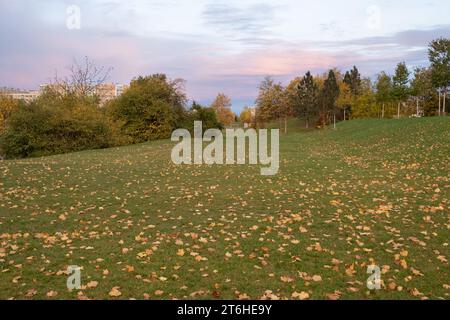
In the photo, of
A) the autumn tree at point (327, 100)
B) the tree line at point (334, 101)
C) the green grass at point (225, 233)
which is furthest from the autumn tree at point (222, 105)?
the green grass at point (225, 233)

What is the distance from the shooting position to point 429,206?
9.61 metres

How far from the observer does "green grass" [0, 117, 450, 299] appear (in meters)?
5.44

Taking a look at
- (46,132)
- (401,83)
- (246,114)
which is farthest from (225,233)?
(246,114)

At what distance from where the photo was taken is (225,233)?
25.2 feet

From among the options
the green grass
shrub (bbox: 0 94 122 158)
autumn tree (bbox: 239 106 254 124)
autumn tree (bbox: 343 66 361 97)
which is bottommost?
the green grass

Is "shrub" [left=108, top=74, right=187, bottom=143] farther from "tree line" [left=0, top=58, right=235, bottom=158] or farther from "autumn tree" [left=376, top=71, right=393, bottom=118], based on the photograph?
"autumn tree" [left=376, top=71, right=393, bottom=118]

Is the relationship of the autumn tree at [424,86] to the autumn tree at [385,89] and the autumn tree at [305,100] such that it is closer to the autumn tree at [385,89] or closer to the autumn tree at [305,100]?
the autumn tree at [385,89]

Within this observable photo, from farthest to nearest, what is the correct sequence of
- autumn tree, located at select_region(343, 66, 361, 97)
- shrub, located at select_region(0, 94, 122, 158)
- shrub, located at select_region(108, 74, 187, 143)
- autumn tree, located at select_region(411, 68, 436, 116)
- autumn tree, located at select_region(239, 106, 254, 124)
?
autumn tree, located at select_region(239, 106, 254, 124)
autumn tree, located at select_region(343, 66, 361, 97)
autumn tree, located at select_region(411, 68, 436, 116)
shrub, located at select_region(108, 74, 187, 143)
shrub, located at select_region(0, 94, 122, 158)

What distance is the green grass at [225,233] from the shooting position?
17.8 feet

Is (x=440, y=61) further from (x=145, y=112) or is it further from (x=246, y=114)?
(x=246, y=114)

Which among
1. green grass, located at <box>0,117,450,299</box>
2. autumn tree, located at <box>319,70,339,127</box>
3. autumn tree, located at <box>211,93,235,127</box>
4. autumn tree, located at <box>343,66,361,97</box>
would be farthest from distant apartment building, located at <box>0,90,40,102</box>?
autumn tree, located at <box>343,66,361,97</box>
